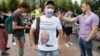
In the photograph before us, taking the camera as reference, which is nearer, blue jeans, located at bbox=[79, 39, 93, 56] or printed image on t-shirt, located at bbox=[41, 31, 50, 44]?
printed image on t-shirt, located at bbox=[41, 31, 50, 44]

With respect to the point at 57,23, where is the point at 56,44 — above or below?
below

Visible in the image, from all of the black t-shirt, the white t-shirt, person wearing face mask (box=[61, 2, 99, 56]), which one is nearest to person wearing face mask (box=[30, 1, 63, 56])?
the white t-shirt

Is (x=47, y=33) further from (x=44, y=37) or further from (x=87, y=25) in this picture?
(x=87, y=25)

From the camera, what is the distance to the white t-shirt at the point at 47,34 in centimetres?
506

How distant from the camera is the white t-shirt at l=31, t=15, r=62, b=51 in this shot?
5.06m

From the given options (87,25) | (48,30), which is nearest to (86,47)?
(87,25)

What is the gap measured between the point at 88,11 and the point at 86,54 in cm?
103

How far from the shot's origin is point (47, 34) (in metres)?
5.05

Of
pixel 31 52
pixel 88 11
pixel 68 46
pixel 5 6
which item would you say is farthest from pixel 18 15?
pixel 5 6

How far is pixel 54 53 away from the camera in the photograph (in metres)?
5.16

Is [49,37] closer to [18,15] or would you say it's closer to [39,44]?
[39,44]

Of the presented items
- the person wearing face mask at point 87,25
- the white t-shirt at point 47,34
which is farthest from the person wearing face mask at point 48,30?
the person wearing face mask at point 87,25

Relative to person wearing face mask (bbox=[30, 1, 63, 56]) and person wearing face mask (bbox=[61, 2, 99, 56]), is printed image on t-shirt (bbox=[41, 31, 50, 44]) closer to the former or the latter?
person wearing face mask (bbox=[30, 1, 63, 56])

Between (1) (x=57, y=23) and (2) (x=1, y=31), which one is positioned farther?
(2) (x=1, y=31)
